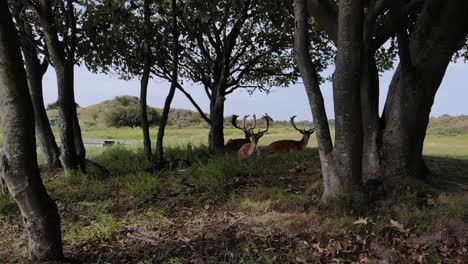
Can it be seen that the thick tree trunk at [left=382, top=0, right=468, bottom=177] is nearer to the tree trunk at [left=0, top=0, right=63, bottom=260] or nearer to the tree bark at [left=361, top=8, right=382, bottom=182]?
the tree bark at [left=361, top=8, right=382, bottom=182]

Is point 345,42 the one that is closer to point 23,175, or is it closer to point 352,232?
point 352,232

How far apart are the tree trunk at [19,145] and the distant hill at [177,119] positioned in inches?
871

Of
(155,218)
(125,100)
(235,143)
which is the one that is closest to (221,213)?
(155,218)

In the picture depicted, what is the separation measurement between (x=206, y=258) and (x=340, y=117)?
7.26 feet

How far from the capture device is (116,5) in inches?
248

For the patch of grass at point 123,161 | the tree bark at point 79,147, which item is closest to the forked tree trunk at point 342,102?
the patch of grass at point 123,161

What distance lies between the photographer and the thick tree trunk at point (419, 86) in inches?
267

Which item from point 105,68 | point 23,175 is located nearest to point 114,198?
point 23,175

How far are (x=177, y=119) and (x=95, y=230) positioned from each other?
36580 millimetres

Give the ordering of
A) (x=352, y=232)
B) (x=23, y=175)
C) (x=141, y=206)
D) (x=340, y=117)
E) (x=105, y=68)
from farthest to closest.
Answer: (x=105, y=68) → (x=141, y=206) → (x=340, y=117) → (x=352, y=232) → (x=23, y=175)

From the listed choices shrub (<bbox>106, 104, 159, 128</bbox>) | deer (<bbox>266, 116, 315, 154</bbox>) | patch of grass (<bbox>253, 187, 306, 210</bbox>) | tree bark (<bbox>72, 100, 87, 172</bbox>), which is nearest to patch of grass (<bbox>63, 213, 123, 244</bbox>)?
patch of grass (<bbox>253, 187, 306, 210</bbox>)

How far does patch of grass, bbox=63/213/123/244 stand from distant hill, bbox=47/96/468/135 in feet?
68.9

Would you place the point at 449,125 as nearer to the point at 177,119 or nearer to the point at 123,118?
the point at 177,119

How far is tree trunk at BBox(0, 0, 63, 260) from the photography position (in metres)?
4.26
